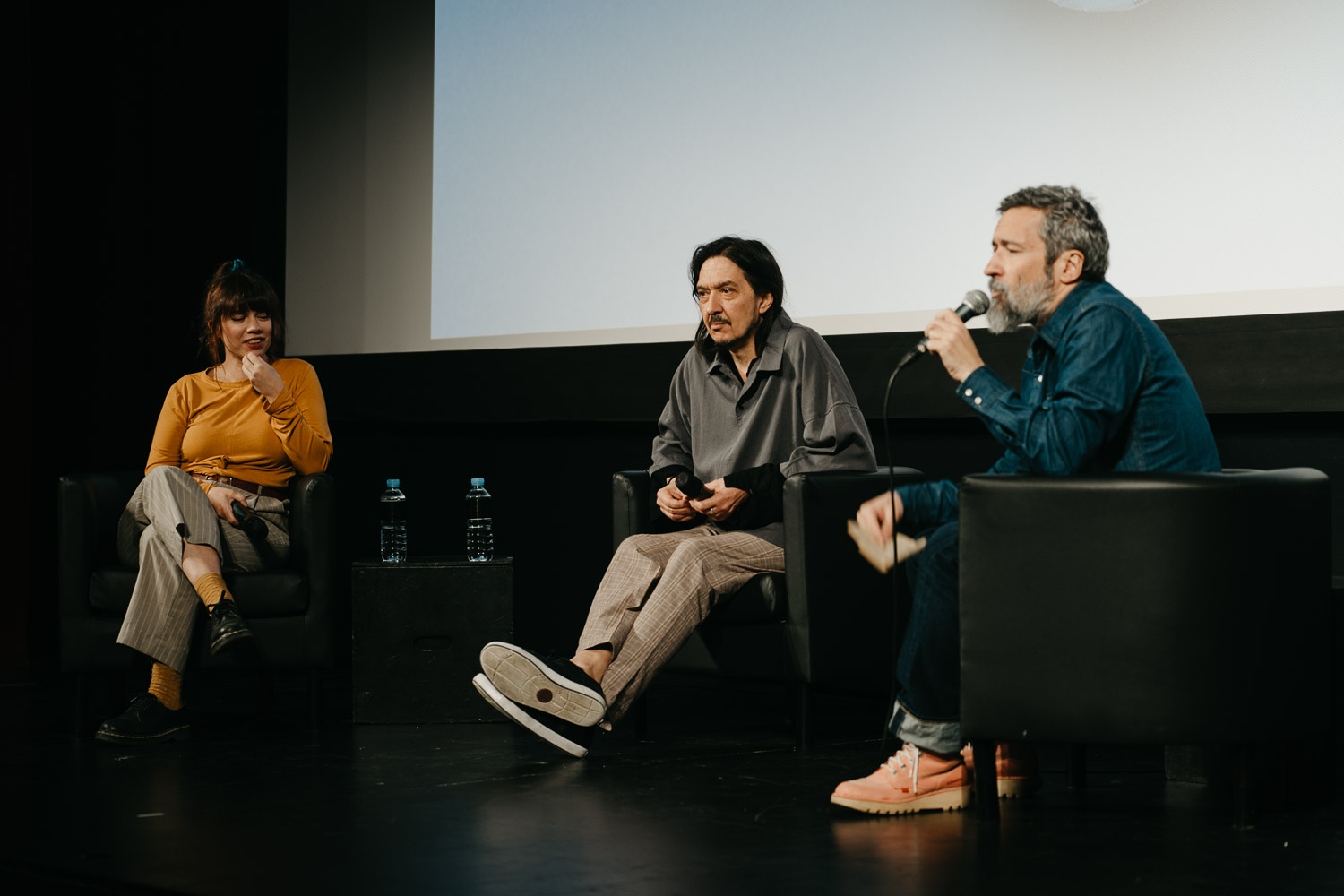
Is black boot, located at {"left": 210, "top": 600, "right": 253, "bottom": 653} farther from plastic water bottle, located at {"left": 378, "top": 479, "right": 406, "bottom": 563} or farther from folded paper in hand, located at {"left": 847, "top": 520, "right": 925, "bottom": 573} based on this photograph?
folded paper in hand, located at {"left": 847, "top": 520, "right": 925, "bottom": 573}

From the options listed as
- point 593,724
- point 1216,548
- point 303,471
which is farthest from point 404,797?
point 1216,548

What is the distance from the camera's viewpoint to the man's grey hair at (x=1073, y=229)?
2.50m

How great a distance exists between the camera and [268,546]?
3555 mm

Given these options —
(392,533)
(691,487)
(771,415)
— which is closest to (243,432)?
(392,533)

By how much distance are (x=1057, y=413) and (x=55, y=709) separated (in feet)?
8.97

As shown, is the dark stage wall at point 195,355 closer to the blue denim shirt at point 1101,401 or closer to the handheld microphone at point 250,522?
the handheld microphone at point 250,522

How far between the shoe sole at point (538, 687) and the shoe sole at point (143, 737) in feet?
2.90

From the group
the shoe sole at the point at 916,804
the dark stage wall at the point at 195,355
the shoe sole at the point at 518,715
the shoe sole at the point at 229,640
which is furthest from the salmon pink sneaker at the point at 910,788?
the dark stage wall at the point at 195,355

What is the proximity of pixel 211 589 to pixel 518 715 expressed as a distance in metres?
0.88

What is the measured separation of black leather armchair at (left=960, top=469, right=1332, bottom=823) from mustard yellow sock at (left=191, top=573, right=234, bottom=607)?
1754mm

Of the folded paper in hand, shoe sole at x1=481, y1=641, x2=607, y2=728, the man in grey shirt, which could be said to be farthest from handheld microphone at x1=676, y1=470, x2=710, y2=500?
the folded paper in hand

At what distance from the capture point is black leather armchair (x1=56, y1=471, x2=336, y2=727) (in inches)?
134

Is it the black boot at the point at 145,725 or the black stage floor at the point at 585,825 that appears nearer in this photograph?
the black stage floor at the point at 585,825

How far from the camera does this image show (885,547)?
2.52 m
